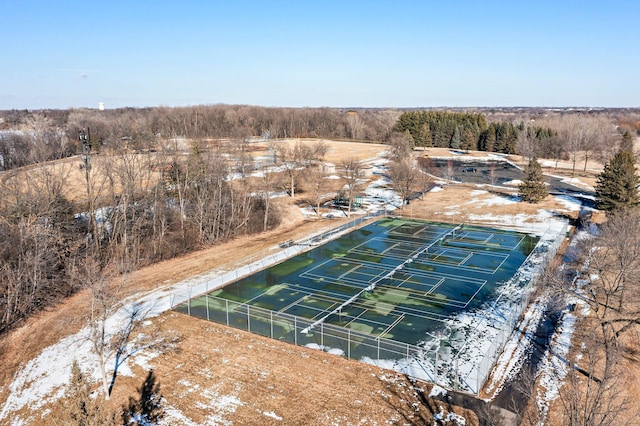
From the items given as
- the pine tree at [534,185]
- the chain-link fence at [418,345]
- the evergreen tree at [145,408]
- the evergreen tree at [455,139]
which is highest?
the evergreen tree at [455,139]

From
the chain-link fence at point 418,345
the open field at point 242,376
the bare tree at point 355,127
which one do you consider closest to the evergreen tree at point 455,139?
the bare tree at point 355,127

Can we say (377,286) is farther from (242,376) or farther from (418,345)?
(242,376)

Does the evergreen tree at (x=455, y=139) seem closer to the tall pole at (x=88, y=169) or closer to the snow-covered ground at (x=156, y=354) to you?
the snow-covered ground at (x=156, y=354)

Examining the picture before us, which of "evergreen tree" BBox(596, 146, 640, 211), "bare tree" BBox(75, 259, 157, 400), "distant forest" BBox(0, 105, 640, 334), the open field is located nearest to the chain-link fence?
the open field

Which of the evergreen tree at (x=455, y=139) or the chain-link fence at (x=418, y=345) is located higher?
the evergreen tree at (x=455, y=139)

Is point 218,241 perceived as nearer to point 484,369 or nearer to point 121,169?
point 121,169

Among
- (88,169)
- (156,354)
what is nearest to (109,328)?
(156,354)

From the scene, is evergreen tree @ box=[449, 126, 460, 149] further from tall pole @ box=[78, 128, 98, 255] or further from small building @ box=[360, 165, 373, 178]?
tall pole @ box=[78, 128, 98, 255]
